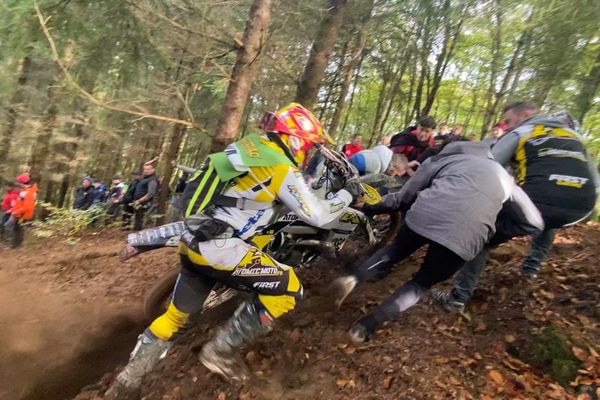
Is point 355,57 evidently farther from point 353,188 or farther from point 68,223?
point 68,223

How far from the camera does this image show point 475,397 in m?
3.26

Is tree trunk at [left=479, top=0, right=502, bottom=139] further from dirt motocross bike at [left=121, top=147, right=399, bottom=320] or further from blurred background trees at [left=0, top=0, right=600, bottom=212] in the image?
dirt motocross bike at [left=121, top=147, right=399, bottom=320]

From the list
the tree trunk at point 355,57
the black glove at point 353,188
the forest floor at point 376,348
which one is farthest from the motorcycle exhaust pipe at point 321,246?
the tree trunk at point 355,57

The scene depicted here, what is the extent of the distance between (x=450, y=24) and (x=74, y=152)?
15.1 meters

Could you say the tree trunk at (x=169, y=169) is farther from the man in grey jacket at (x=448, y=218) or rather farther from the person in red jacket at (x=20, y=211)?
the man in grey jacket at (x=448, y=218)

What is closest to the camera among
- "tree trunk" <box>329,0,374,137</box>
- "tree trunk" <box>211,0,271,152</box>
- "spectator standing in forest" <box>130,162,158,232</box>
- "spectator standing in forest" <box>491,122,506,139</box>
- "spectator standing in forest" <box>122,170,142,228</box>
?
"spectator standing in forest" <box>491,122,506,139</box>

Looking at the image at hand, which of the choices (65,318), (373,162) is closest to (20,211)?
(65,318)

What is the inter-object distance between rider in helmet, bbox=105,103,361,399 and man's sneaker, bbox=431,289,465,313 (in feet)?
5.52

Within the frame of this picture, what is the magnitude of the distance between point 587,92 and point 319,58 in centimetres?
785

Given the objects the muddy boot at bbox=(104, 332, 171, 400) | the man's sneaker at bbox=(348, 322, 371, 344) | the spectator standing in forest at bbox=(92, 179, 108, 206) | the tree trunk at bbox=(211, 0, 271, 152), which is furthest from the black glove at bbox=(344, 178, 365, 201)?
the spectator standing in forest at bbox=(92, 179, 108, 206)

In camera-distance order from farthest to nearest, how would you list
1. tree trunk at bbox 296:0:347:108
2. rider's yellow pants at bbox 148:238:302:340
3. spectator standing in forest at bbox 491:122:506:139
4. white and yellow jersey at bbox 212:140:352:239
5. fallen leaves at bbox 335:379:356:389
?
tree trunk at bbox 296:0:347:108 < spectator standing in forest at bbox 491:122:506:139 < fallen leaves at bbox 335:379:356:389 < rider's yellow pants at bbox 148:238:302:340 < white and yellow jersey at bbox 212:140:352:239

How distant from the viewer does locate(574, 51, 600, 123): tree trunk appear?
1087 cm

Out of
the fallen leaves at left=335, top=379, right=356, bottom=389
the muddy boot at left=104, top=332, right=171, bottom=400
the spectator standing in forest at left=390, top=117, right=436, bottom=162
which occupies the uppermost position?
the spectator standing in forest at left=390, top=117, right=436, bottom=162

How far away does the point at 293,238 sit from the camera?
14.9ft
